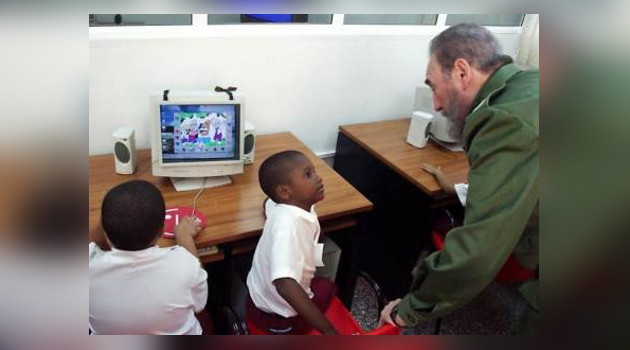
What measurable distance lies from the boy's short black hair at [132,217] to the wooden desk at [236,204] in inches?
12.1

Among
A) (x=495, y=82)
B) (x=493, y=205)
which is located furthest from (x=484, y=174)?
(x=495, y=82)

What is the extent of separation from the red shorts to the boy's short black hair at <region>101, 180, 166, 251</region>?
0.42 meters

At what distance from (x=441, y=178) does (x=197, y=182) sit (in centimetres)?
94

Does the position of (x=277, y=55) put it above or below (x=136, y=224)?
above

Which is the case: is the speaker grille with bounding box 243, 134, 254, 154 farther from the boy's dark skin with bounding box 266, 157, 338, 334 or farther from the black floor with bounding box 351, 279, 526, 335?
the black floor with bounding box 351, 279, 526, 335

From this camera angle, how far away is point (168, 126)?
4.33 ft

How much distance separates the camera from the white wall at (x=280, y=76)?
146 centimetres

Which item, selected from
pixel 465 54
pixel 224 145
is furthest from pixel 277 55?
pixel 465 54

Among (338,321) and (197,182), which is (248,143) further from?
(338,321)

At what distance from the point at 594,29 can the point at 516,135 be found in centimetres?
26

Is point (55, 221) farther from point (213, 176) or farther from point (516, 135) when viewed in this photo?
point (213, 176)

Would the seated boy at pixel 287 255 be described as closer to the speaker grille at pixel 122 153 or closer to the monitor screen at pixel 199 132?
the monitor screen at pixel 199 132

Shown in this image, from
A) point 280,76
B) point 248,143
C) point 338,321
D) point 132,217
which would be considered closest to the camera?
point 132,217

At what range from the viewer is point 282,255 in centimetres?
99
